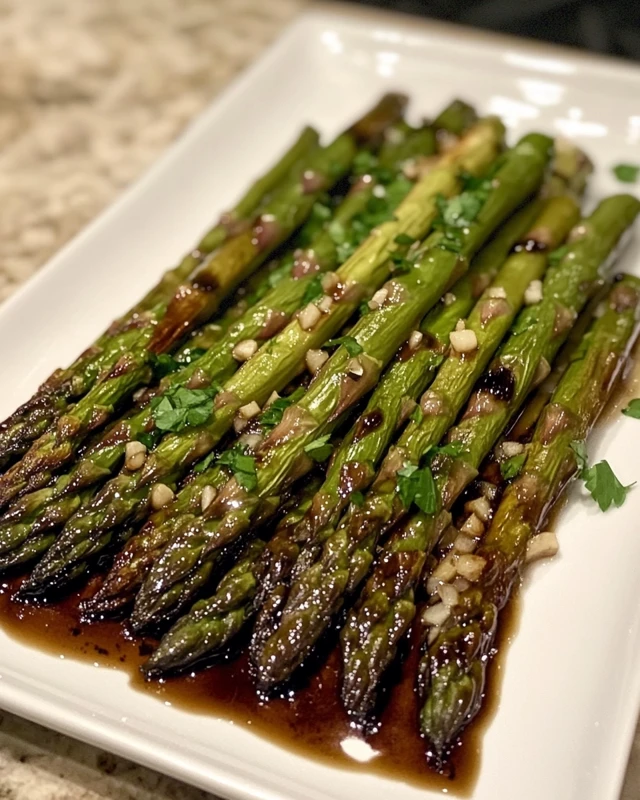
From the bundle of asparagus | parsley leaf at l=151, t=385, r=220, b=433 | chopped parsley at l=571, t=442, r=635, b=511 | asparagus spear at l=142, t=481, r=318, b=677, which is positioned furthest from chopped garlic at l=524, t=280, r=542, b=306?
asparagus spear at l=142, t=481, r=318, b=677

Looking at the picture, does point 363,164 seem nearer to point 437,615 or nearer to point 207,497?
point 207,497

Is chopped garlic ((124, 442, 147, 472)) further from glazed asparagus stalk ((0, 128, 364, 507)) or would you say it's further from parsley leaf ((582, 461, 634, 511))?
parsley leaf ((582, 461, 634, 511))

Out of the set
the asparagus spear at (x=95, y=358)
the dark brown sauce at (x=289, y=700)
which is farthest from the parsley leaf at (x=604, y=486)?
the asparagus spear at (x=95, y=358)

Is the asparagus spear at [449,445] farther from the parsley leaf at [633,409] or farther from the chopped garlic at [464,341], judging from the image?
the parsley leaf at [633,409]

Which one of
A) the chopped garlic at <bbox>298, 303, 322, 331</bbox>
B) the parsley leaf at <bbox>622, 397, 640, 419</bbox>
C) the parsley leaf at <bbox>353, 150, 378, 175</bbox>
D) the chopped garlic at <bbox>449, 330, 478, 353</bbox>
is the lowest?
the chopped garlic at <bbox>298, 303, 322, 331</bbox>

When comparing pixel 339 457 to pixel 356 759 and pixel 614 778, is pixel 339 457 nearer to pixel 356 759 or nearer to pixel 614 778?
pixel 356 759

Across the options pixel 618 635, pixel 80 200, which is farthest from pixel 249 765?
pixel 80 200

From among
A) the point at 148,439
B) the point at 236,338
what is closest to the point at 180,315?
the point at 236,338
